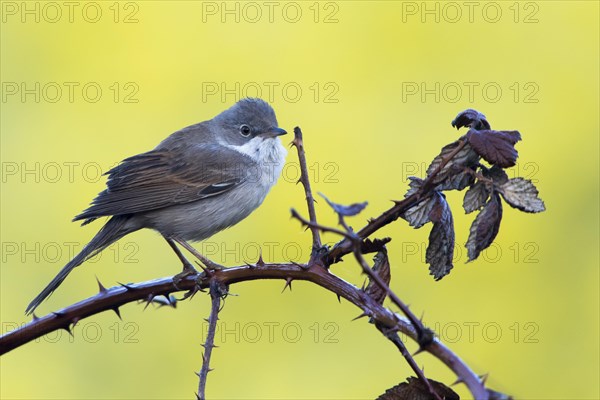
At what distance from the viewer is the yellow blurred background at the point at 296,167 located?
5.91 meters

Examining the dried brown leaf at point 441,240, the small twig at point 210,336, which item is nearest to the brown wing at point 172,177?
the small twig at point 210,336

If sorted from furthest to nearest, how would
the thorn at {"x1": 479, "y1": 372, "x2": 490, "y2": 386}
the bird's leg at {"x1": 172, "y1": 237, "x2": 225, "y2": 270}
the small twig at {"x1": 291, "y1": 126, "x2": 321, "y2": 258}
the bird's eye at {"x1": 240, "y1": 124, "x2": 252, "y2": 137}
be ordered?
the bird's eye at {"x1": 240, "y1": 124, "x2": 252, "y2": 137} < the bird's leg at {"x1": 172, "y1": 237, "x2": 225, "y2": 270} < the small twig at {"x1": 291, "y1": 126, "x2": 321, "y2": 258} < the thorn at {"x1": 479, "y1": 372, "x2": 490, "y2": 386}

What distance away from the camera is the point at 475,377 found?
1750 millimetres

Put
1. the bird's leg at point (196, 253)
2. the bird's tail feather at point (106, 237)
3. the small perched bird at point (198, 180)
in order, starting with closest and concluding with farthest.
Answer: the bird's tail feather at point (106, 237), the bird's leg at point (196, 253), the small perched bird at point (198, 180)

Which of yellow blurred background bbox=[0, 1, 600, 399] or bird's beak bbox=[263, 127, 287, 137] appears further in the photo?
yellow blurred background bbox=[0, 1, 600, 399]

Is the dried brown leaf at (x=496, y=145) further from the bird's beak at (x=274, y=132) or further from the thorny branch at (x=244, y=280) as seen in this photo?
the bird's beak at (x=274, y=132)

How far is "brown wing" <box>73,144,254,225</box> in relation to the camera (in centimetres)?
481

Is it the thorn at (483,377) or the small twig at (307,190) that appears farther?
the small twig at (307,190)

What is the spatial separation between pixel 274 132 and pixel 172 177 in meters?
0.73

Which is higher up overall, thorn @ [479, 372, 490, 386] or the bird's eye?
the bird's eye

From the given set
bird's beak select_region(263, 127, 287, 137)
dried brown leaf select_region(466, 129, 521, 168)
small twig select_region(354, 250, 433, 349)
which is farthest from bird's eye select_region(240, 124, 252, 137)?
small twig select_region(354, 250, 433, 349)

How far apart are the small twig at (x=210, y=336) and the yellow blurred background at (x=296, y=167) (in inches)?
116

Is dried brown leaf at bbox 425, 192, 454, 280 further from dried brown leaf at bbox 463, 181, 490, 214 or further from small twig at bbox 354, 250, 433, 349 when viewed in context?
small twig at bbox 354, 250, 433, 349

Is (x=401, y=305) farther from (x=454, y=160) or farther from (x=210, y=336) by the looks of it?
(x=210, y=336)
